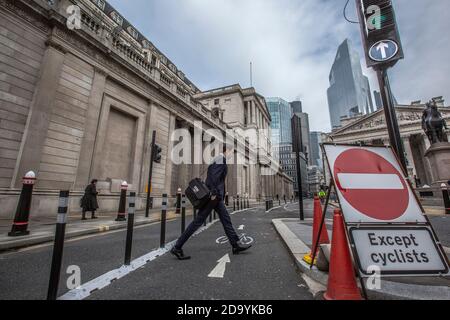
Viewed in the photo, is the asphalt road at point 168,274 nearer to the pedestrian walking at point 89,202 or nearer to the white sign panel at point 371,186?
the white sign panel at point 371,186

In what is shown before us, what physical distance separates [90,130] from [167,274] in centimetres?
1024

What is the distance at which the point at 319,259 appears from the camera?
2.41 metres

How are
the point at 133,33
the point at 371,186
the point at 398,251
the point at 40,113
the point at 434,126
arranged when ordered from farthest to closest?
the point at 133,33 < the point at 434,126 < the point at 40,113 < the point at 371,186 < the point at 398,251

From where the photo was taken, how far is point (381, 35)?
2.89 m

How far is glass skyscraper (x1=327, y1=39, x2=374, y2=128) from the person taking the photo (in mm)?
171625

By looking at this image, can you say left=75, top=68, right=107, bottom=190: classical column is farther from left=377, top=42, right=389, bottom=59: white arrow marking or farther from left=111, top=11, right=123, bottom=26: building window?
left=111, top=11, right=123, bottom=26: building window

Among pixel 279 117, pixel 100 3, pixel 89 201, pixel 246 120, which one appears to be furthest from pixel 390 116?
pixel 279 117

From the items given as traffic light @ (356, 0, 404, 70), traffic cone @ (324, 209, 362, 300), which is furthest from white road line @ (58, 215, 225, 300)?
traffic light @ (356, 0, 404, 70)

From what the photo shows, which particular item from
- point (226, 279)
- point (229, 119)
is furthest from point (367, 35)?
point (229, 119)

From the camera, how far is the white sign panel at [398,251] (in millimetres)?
1853

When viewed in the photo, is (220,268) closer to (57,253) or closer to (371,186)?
(57,253)

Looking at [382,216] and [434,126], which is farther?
[434,126]
